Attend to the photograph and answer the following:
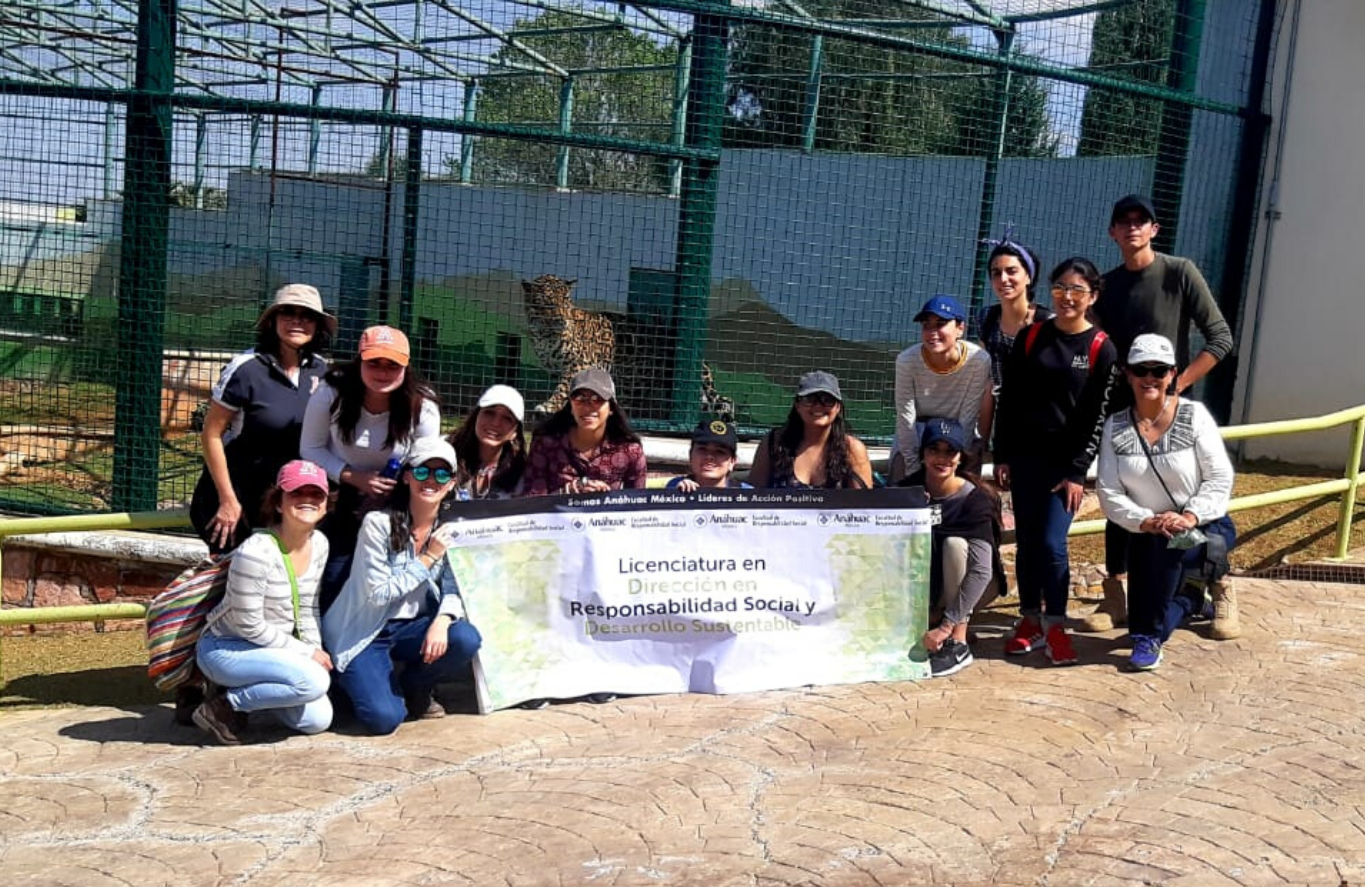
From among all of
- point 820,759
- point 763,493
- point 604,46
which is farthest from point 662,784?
point 604,46

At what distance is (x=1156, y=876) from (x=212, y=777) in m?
3.18

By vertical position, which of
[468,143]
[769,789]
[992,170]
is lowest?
[769,789]

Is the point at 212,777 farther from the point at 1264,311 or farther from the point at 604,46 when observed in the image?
the point at 604,46

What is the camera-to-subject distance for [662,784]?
4.82m

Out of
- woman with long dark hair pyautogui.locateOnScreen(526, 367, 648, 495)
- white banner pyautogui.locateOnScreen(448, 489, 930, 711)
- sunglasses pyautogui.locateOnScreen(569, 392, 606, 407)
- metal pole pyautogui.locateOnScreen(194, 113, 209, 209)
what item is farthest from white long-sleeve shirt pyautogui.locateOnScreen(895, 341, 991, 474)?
metal pole pyautogui.locateOnScreen(194, 113, 209, 209)

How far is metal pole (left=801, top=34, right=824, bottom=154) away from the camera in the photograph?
28.9 feet

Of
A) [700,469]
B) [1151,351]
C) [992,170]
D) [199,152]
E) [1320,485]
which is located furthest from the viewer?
[199,152]

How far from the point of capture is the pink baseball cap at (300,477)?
→ 5.22 metres

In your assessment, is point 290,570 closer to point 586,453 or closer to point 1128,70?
point 586,453

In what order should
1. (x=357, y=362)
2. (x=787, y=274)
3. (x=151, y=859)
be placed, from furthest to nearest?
(x=787, y=274) → (x=357, y=362) → (x=151, y=859)

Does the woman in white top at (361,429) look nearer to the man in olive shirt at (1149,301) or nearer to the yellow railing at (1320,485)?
the man in olive shirt at (1149,301)

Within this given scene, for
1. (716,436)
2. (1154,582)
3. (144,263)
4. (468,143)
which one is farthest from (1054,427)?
(144,263)

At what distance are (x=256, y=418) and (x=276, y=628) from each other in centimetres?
85

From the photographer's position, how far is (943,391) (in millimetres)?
6238
